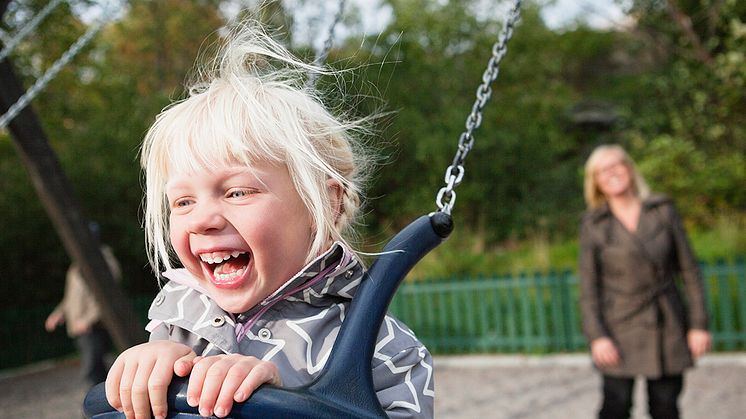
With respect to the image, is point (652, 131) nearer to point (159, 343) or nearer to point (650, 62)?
point (650, 62)

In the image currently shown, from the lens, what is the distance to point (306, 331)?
1193mm

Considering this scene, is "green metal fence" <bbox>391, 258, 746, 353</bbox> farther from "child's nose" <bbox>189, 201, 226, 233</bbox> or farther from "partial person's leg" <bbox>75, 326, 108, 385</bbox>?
"child's nose" <bbox>189, 201, 226, 233</bbox>

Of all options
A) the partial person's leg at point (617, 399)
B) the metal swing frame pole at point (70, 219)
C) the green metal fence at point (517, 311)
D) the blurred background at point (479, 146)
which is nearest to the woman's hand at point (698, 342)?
the partial person's leg at point (617, 399)

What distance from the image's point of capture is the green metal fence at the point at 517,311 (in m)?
7.21

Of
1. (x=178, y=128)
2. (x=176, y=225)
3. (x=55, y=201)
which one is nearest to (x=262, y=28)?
(x=178, y=128)

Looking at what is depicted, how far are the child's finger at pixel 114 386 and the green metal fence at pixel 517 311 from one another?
276 inches

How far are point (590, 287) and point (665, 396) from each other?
1.75 ft

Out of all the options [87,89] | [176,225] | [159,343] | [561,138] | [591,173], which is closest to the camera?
[159,343]

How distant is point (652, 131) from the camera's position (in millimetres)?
11281

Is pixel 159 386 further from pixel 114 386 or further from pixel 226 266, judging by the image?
pixel 226 266

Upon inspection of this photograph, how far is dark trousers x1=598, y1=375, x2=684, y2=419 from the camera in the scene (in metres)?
3.31

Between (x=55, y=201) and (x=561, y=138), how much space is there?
507 inches

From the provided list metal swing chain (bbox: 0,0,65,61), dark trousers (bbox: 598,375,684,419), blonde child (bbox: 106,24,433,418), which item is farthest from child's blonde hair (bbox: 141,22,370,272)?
dark trousers (bbox: 598,375,684,419)

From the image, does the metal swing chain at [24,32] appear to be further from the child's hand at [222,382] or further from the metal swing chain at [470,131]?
the child's hand at [222,382]
